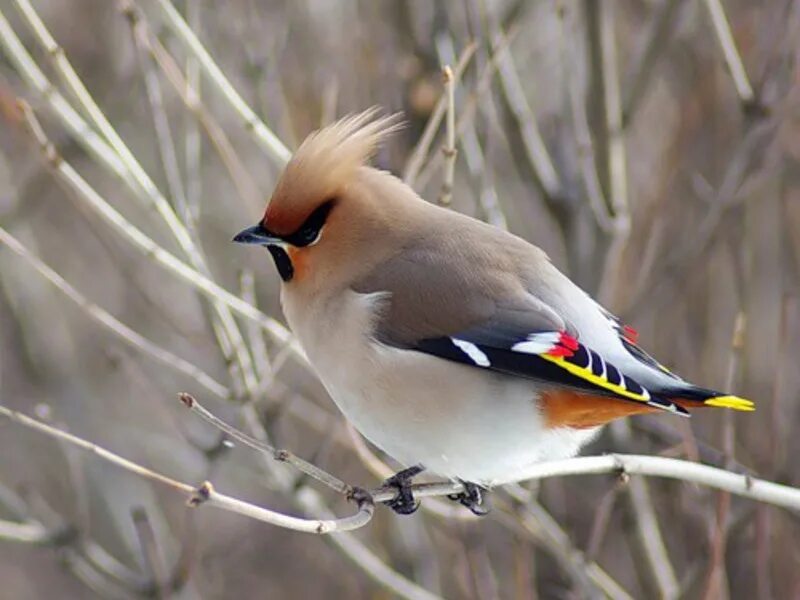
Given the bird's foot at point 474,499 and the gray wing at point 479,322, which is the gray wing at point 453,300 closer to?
the gray wing at point 479,322

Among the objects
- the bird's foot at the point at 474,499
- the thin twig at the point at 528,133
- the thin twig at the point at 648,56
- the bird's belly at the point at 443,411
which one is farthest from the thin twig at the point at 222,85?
the thin twig at the point at 648,56

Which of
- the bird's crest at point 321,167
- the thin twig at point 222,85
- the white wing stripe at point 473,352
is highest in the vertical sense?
the thin twig at point 222,85

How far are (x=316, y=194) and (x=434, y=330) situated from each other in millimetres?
452

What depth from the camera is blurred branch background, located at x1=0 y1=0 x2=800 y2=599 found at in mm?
3885

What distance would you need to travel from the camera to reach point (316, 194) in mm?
3365

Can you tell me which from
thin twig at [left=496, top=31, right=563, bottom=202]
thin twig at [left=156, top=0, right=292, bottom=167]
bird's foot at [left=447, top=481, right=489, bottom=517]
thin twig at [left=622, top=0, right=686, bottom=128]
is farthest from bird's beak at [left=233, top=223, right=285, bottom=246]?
thin twig at [left=622, top=0, right=686, bottom=128]

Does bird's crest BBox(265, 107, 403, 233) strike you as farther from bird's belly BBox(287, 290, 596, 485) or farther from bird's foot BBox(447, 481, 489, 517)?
bird's foot BBox(447, 481, 489, 517)

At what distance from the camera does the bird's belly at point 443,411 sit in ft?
10.7

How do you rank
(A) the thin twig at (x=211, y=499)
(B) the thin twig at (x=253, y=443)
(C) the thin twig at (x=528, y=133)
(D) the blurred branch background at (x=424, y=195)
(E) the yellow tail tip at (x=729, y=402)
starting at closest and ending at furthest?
(A) the thin twig at (x=211, y=499) < (B) the thin twig at (x=253, y=443) < (E) the yellow tail tip at (x=729, y=402) < (D) the blurred branch background at (x=424, y=195) < (C) the thin twig at (x=528, y=133)

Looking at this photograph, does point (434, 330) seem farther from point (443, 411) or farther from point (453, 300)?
point (443, 411)

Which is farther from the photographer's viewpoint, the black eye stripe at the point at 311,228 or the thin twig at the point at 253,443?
the black eye stripe at the point at 311,228

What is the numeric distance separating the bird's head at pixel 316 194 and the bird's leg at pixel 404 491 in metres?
0.59

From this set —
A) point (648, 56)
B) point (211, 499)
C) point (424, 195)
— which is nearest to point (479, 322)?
point (211, 499)

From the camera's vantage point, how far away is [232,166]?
12.5ft
